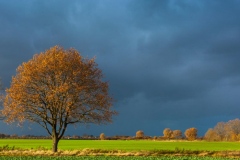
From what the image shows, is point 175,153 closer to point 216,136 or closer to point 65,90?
point 65,90

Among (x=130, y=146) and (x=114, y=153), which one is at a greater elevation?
(x=130, y=146)

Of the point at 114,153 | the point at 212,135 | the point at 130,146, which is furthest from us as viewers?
the point at 212,135

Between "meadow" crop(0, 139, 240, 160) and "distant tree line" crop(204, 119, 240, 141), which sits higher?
"distant tree line" crop(204, 119, 240, 141)

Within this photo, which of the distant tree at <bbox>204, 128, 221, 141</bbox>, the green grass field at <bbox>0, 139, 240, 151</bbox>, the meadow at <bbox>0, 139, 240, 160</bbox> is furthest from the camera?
the distant tree at <bbox>204, 128, 221, 141</bbox>

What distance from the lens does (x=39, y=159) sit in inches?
1631

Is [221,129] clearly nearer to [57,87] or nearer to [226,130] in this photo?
[226,130]

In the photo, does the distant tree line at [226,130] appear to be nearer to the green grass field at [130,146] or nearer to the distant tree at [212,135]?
the distant tree at [212,135]

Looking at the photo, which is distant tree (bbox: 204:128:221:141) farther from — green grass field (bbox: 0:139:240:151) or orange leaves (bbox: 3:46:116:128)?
orange leaves (bbox: 3:46:116:128)

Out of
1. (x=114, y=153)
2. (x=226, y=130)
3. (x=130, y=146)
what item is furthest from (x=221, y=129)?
(x=114, y=153)

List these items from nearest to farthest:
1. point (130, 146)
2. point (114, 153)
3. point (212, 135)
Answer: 1. point (114, 153)
2. point (130, 146)
3. point (212, 135)

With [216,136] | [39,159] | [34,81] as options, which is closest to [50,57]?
[34,81]

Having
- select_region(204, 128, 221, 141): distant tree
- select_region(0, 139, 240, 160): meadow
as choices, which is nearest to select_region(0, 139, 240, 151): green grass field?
select_region(0, 139, 240, 160): meadow

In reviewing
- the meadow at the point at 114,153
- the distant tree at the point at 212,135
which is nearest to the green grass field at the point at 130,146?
the meadow at the point at 114,153

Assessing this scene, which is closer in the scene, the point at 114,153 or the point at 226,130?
the point at 114,153
